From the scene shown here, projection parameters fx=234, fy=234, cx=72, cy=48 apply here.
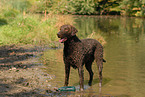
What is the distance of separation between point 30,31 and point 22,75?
7.08 meters

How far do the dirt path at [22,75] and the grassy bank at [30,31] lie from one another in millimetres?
1721

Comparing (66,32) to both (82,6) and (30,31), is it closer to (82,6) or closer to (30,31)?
(30,31)

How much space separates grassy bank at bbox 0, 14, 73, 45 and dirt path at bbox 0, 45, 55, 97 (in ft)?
5.65

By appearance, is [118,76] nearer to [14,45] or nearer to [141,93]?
[141,93]

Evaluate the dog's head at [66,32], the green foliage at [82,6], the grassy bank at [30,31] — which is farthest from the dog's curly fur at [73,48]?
the green foliage at [82,6]

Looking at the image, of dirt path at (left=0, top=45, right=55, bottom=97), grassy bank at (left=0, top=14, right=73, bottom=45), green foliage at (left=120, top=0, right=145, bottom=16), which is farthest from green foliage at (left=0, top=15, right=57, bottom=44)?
green foliage at (left=120, top=0, right=145, bottom=16)

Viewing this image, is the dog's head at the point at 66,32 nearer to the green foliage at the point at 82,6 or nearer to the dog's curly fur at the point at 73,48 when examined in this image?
the dog's curly fur at the point at 73,48

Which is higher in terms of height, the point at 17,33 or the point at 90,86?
the point at 17,33

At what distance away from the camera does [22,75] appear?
7.74 meters

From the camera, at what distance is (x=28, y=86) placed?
6711 mm

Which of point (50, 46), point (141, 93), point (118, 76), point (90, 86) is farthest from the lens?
point (50, 46)

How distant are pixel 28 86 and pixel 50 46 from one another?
6803mm

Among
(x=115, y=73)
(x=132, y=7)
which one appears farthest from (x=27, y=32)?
(x=132, y=7)

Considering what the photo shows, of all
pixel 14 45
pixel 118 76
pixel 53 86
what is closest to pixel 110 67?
pixel 118 76
